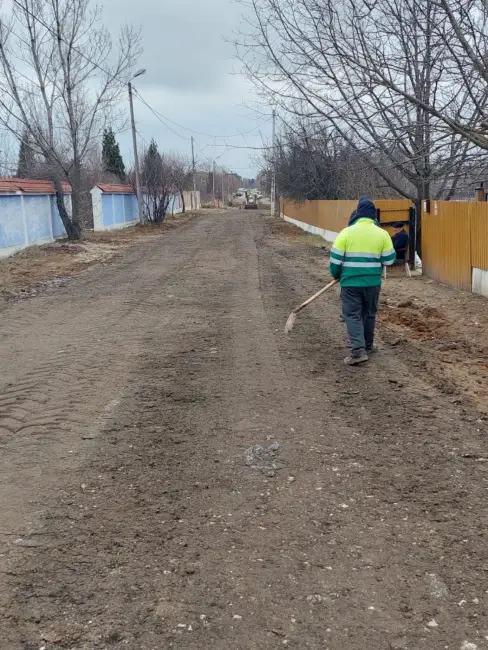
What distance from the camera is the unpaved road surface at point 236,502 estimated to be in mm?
2764

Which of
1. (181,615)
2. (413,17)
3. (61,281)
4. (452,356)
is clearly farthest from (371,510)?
(61,281)

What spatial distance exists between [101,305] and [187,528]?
7.87m

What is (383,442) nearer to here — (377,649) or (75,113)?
(377,649)

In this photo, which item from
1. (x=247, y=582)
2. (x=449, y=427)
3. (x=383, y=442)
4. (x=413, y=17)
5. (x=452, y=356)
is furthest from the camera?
(x=413, y=17)

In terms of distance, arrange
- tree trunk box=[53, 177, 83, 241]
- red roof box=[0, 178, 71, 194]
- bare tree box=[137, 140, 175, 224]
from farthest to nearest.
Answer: bare tree box=[137, 140, 175, 224] → tree trunk box=[53, 177, 83, 241] → red roof box=[0, 178, 71, 194]

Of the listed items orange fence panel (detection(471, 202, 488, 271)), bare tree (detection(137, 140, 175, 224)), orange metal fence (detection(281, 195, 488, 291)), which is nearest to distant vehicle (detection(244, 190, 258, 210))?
bare tree (detection(137, 140, 175, 224))

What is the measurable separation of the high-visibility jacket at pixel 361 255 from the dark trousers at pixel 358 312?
0.29 ft

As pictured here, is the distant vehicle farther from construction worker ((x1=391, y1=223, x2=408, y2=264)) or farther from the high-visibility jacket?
the high-visibility jacket

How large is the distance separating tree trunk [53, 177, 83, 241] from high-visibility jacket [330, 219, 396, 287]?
64.7 feet

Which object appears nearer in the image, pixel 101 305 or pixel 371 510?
pixel 371 510

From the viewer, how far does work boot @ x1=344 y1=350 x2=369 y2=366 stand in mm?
6859

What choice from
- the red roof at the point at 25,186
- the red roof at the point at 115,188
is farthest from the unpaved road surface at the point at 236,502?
the red roof at the point at 115,188

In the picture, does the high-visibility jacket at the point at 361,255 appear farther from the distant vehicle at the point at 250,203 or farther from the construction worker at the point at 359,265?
the distant vehicle at the point at 250,203

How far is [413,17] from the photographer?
8.25 meters
